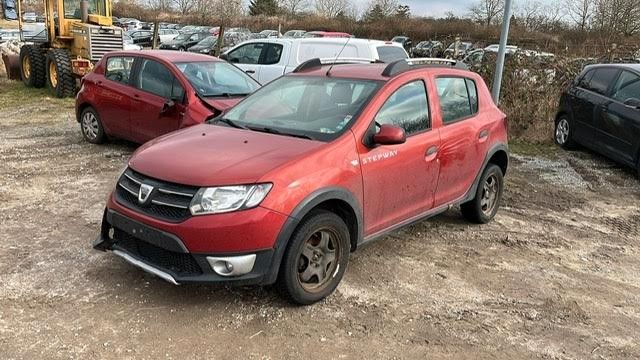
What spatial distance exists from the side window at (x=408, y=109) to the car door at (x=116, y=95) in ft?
15.9

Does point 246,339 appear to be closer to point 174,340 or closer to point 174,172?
point 174,340

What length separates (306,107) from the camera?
454cm

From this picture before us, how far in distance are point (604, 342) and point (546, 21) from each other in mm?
33352

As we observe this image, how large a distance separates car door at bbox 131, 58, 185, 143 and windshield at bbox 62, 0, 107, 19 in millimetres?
9084

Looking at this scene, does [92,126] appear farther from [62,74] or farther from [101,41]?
[101,41]

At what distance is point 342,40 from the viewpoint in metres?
11.8

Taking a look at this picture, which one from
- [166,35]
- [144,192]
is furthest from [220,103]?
[166,35]

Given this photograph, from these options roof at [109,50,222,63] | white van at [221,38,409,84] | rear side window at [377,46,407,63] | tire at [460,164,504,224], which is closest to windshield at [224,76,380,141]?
tire at [460,164,504,224]

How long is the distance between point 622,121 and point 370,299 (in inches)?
239

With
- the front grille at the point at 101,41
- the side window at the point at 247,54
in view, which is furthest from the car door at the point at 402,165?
the front grille at the point at 101,41

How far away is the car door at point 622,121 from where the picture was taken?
8.09 m

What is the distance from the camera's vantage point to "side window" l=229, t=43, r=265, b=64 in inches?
483

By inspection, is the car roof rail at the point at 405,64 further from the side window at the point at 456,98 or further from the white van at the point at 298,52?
the white van at the point at 298,52

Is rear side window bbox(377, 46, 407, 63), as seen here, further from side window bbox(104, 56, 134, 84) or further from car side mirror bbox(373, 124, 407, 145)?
car side mirror bbox(373, 124, 407, 145)
